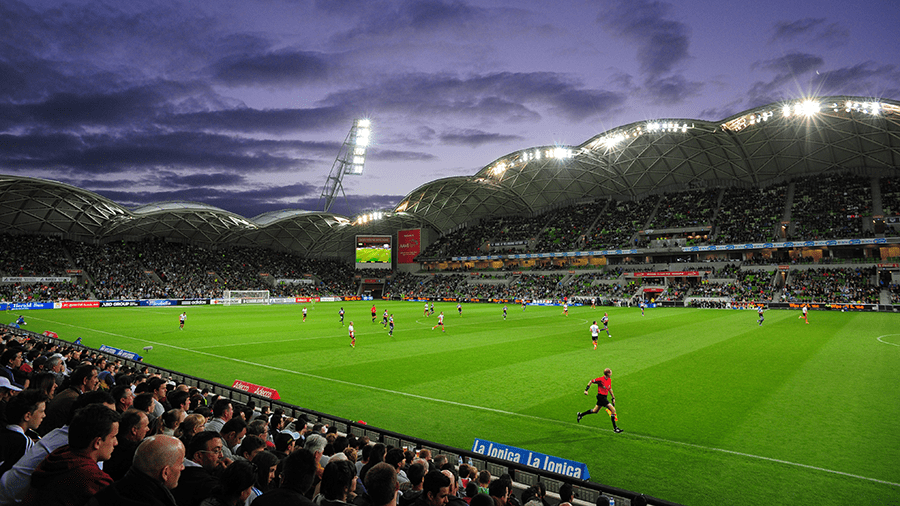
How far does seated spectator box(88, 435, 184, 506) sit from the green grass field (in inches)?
340

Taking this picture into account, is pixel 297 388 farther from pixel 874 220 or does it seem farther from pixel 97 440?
pixel 874 220

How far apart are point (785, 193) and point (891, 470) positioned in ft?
219

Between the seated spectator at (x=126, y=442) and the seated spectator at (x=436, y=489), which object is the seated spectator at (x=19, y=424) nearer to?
the seated spectator at (x=126, y=442)

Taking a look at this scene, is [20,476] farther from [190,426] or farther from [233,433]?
[233,433]

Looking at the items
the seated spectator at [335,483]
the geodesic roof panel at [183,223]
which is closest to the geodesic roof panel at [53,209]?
→ the geodesic roof panel at [183,223]

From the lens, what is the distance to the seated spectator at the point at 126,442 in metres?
4.22

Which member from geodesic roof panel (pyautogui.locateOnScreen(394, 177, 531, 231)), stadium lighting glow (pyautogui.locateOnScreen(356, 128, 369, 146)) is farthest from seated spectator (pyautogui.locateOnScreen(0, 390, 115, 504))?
stadium lighting glow (pyautogui.locateOnScreen(356, 128, 369, 146))

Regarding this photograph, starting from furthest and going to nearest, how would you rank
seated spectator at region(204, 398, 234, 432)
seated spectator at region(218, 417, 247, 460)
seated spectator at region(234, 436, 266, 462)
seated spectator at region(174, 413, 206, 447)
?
seated spectator at region(204, 398, 234, 432) < seated spectator at region(218, 417, 247, 460) < seated spectator at region(174, 413, 206, 447) < seated spectator at region(234, 436, 266, 462)

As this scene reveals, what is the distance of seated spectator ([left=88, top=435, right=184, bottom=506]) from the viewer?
2881mm

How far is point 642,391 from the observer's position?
1595 cm

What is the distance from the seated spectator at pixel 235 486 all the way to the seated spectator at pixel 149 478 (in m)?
0.43

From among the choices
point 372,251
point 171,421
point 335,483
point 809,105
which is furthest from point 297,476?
point 372,251

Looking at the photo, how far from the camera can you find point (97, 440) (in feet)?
11.1

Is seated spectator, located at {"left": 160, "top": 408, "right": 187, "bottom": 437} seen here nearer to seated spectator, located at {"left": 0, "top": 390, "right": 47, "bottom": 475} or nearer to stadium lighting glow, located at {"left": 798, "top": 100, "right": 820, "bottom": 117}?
seated spectator, located at {"left": 0, "top": 390, "right": 47, "bottom": 475}
